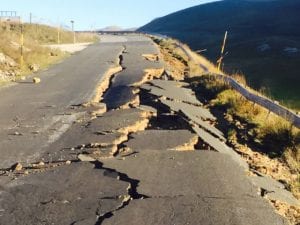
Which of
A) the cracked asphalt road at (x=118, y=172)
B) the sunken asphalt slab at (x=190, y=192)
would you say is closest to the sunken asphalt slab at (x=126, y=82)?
the cracked asphalt road at (x=118, y=172)

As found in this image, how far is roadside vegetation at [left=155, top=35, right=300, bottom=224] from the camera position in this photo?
24.8ft

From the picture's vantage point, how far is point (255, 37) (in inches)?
2354

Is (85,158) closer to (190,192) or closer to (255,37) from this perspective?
(190,192)

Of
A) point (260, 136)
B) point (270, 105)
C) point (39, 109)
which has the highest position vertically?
point (270, 105)

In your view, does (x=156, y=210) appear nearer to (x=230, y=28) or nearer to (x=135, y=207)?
(x=135, y=207)

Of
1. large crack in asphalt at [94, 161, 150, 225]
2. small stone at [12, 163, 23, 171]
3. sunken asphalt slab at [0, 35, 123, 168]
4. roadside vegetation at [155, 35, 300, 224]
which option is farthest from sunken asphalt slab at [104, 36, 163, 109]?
large crack in asphalt at [94, 161, 150, 225]

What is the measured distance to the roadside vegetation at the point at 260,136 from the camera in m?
7.56

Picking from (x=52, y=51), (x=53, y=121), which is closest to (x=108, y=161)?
(x=53, y=121)

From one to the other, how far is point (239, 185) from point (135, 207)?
1433mm

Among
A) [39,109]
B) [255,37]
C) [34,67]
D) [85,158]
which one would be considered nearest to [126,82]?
[39,109]

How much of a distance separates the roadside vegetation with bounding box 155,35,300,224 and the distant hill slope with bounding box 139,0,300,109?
11919 millimetres

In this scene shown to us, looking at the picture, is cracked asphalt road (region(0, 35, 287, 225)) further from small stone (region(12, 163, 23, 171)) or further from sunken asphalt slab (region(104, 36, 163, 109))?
sunken asphalt slab (region(104, 36, 163, 109))

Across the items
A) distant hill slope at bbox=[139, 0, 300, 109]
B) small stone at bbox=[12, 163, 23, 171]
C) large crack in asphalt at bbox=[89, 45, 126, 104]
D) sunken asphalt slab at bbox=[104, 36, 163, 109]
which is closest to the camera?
small stone at bbox=[12, 163, 23, 171]

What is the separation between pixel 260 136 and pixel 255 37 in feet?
169
